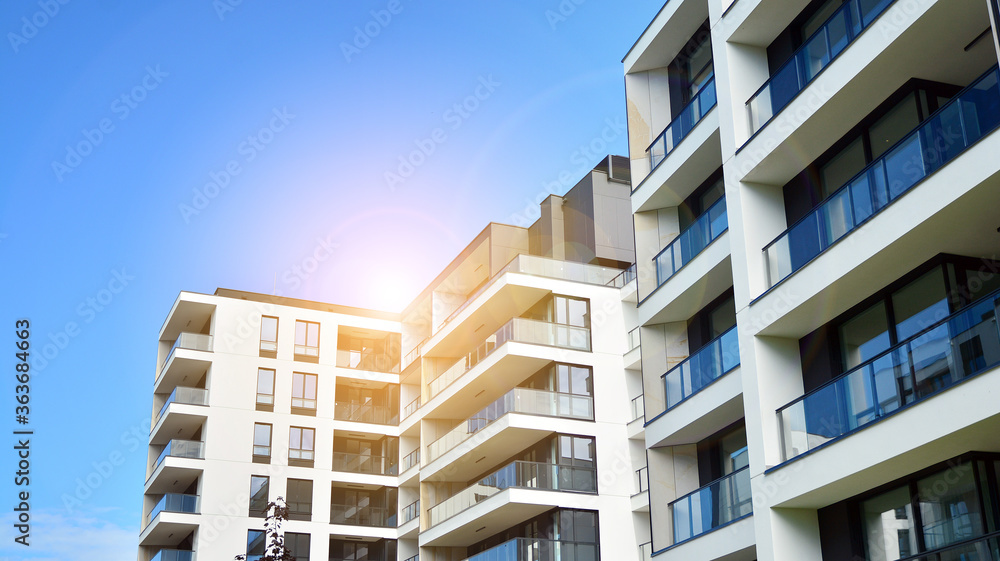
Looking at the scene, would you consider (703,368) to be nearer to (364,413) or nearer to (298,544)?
(298,544)

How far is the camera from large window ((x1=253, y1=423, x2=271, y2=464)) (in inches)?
1949

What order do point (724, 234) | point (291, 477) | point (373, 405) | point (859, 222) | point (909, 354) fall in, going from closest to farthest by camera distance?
1. point (909, 354)
2. point (859, 222)
3. point (724, 234)
4. point (291, 477)
5. point (373, 405)

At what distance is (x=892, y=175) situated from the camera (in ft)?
55.3

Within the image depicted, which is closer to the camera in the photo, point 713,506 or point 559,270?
point 713,506

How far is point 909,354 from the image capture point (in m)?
16.0

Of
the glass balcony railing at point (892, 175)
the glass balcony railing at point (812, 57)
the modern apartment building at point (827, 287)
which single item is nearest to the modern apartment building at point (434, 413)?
the modern apartment building at point (827, 287)

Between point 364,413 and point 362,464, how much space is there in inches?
103

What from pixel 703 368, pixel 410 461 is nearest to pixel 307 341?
pixel 410 461

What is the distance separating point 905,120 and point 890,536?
714 centimetres

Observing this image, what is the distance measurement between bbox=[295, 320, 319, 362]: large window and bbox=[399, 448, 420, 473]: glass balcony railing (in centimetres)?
713

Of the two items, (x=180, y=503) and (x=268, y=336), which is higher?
(x=268, y=336)

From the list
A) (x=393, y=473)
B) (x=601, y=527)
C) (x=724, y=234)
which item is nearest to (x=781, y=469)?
(x=724, y=234)

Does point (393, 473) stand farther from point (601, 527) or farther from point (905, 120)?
point (905, 120)

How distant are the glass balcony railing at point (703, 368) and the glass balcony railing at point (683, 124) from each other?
518 centimetres
